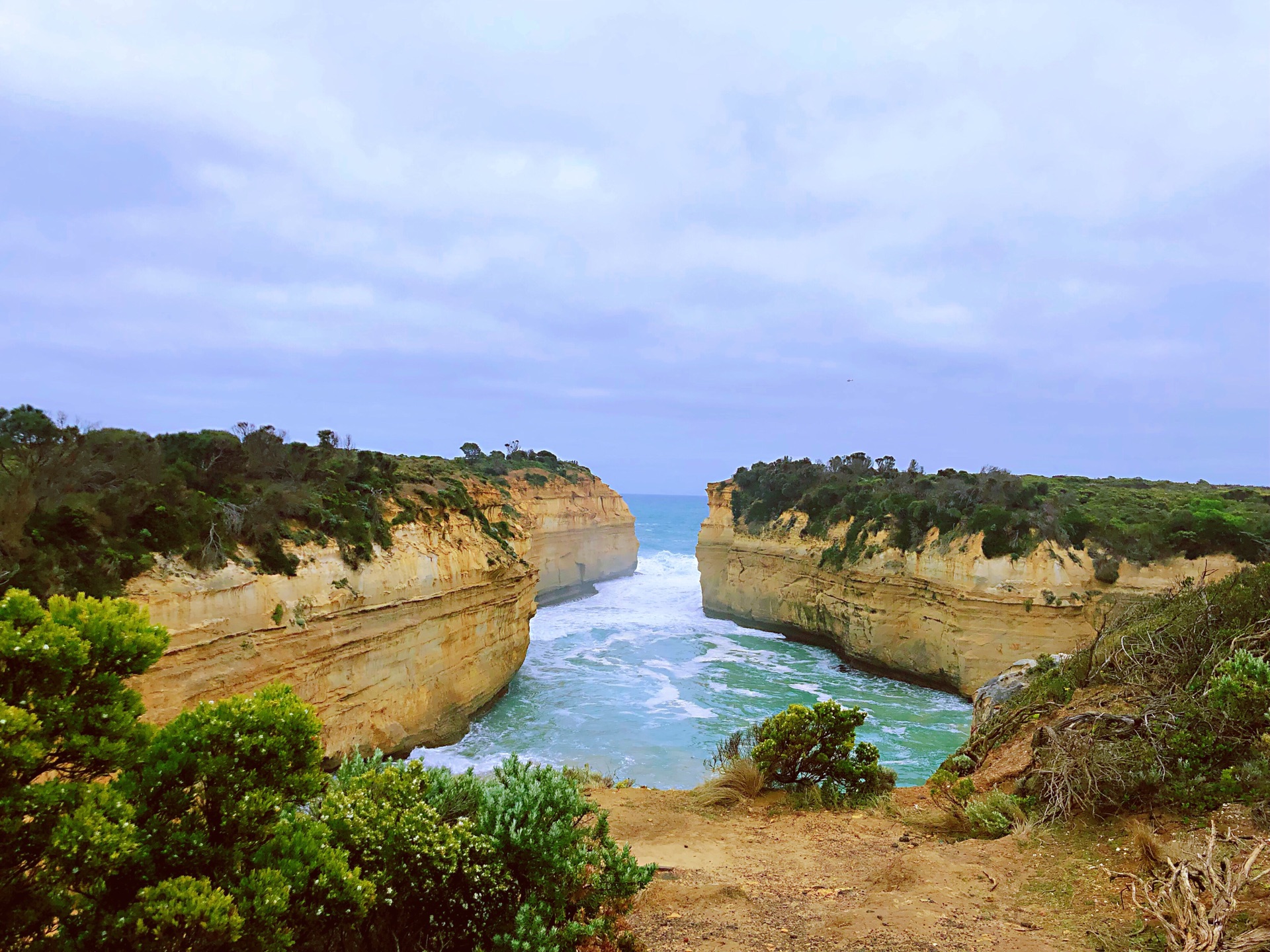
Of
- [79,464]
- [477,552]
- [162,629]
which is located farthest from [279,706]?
[477,552]

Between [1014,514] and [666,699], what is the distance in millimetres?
13238

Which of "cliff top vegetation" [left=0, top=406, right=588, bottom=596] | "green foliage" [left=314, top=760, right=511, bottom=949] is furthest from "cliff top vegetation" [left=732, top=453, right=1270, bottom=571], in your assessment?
"green foliage" [left=314, top=760, right=511, bottom=949]

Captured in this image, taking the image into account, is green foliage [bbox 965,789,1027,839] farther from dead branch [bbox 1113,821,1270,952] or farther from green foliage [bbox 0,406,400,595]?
green foliage [bbox 0,406,400,595]

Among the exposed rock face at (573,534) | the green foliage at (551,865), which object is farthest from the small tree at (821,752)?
the exposed rock face at (573,534)

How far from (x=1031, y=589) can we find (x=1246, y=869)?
1878cm

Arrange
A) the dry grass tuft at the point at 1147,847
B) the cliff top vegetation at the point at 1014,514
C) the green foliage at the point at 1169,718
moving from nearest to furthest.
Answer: the dry grass tuft at the point at 1147,847 → the green foliage at the point at 1169,718 → the cliff top vegetation at the point at 1014,514

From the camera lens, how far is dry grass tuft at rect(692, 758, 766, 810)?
917 centimetres

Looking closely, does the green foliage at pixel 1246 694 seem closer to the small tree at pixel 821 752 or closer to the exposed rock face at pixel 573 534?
the small tree at pixel 821 752

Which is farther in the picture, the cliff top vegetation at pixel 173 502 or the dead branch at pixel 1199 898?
the cliff top vegetation at pixel 173 502

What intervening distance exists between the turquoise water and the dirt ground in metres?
7.40

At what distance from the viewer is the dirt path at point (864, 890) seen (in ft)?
15.1

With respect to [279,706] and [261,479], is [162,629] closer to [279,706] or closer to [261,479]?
[279,706]

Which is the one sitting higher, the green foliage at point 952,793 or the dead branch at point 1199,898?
the dead branch at point 1199,898

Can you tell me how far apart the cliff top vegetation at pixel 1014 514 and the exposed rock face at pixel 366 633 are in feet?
48.7
